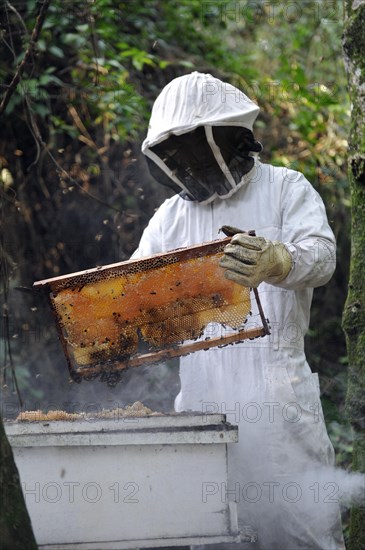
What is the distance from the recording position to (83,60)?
6594 millimetres

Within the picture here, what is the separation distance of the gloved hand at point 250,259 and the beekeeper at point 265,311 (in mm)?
10

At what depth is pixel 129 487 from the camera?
9.12ft

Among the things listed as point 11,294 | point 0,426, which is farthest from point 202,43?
point 0,426

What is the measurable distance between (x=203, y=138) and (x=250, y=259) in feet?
3.12

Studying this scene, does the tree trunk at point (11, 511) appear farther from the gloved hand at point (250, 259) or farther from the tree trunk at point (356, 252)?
the tree trunk at point (356, 252)

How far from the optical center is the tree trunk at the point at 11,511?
7.68 feet

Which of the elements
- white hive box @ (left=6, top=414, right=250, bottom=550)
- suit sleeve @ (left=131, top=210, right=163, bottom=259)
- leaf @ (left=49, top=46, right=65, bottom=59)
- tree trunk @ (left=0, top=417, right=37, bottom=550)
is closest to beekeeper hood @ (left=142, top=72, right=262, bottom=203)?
suit sleeve @ (left=131, top=210, right=163, bottom=259)

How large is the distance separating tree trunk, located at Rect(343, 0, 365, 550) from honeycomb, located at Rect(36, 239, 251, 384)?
479 millimetres

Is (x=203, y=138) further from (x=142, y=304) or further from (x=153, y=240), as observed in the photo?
(x=142, y=304)

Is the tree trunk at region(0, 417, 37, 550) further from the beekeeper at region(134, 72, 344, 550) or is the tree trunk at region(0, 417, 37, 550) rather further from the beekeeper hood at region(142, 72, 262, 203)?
the beekeeper hood at region(142, 72, 262, 203)

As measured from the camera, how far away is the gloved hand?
3.17 meters

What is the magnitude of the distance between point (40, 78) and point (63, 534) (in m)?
4.41

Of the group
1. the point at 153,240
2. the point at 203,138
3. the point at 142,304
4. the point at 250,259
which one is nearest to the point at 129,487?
the point at 142,304

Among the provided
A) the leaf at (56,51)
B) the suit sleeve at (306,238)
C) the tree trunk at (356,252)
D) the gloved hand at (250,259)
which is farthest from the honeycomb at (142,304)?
the leaf at (56,51)
